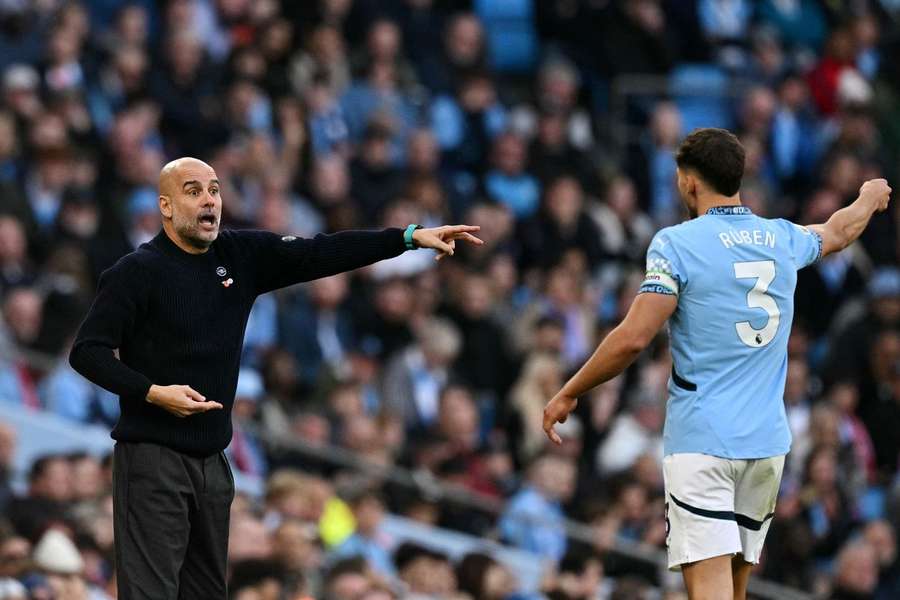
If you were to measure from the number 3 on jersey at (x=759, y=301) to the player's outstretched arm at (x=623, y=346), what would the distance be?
0.28 metres

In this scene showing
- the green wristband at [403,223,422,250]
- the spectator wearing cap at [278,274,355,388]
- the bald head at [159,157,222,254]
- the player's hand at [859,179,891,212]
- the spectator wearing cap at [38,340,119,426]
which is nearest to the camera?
the bald head at [159,157,222,254]

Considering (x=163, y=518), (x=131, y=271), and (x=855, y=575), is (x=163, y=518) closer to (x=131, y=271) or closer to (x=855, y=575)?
(x=131, y=271)

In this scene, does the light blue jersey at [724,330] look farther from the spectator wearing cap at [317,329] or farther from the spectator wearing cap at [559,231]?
the spectator wearing cap at [559,231]

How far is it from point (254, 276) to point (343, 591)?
3873 millimetres

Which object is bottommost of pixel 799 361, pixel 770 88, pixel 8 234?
pixel 799 361

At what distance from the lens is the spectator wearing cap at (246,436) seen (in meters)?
13.8

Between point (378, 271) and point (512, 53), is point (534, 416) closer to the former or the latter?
point (378, 271)

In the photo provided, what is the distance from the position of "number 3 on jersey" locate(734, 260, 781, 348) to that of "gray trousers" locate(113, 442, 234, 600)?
84.0 inches

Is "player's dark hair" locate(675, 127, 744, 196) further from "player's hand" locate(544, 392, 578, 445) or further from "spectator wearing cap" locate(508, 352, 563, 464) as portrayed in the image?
"spectator wearing cap" locate(508, 352, 563, 464)

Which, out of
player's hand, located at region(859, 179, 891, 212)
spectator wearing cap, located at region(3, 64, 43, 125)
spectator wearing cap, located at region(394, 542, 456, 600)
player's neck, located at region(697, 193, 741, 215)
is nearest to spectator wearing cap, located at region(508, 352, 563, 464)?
spectator wearing cap, located at region(394, 542, 456, 600)

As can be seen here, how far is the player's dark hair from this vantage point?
25.3 feet

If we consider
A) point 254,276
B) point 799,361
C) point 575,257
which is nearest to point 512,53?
point 575,257

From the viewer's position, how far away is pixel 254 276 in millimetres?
8180

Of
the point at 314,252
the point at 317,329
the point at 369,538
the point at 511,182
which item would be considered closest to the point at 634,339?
the point at 314,252
